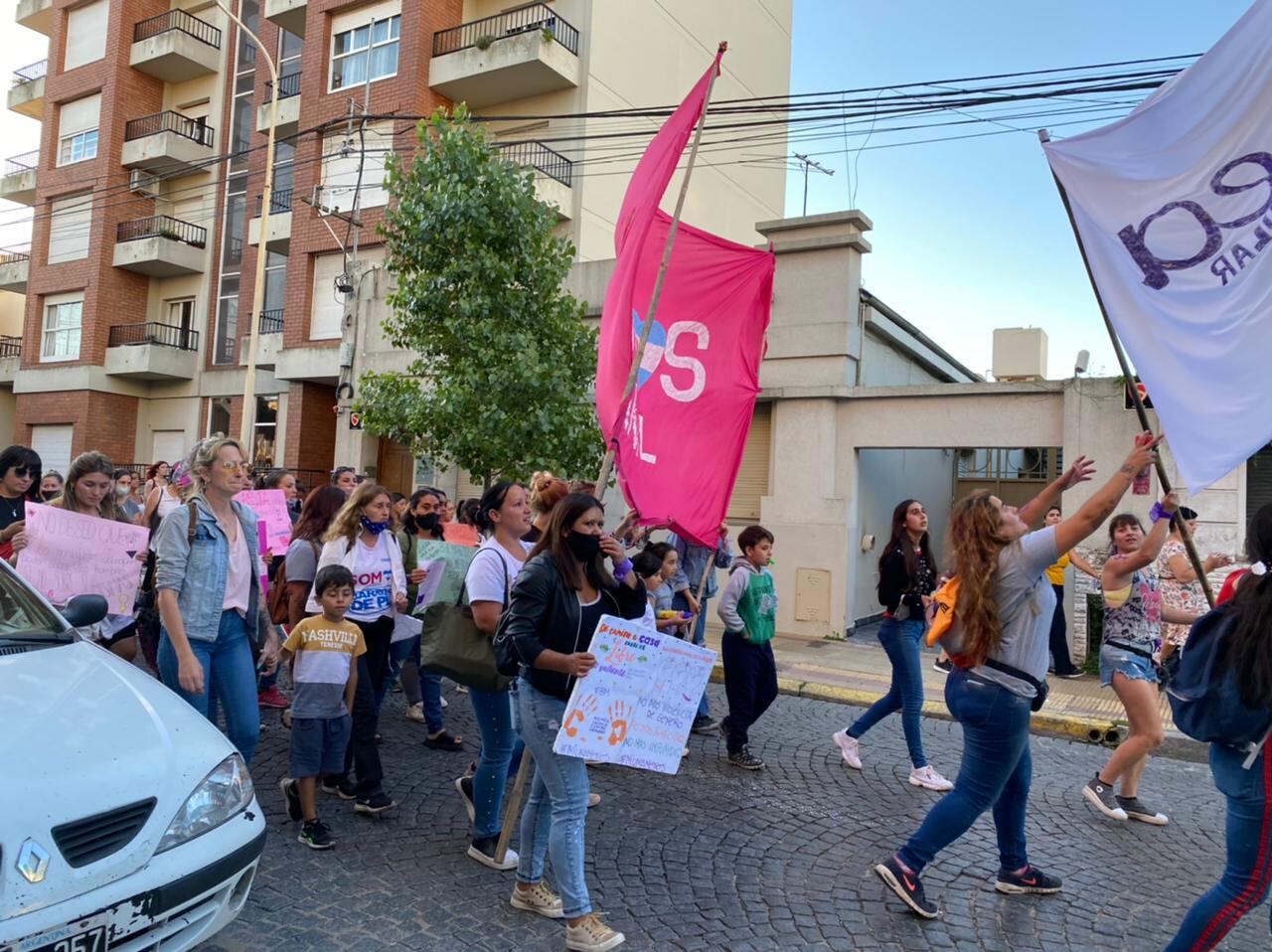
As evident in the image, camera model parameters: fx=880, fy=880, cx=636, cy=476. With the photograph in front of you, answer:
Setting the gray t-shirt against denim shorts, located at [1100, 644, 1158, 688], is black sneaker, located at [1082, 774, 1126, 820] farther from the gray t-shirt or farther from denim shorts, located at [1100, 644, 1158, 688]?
the gray t-shirt

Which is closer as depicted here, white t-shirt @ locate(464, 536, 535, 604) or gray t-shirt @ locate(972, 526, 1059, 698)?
gray t-shirt @ locate(972, 526, 1059, 698)

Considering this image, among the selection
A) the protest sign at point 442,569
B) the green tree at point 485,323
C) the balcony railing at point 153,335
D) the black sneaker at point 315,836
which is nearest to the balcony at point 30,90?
the balcony railing at point 153,335

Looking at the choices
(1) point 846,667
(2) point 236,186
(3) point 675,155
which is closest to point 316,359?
(2) point 236,186

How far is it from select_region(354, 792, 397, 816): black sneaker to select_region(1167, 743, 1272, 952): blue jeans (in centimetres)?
369

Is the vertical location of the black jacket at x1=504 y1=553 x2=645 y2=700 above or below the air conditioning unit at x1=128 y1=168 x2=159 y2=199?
below

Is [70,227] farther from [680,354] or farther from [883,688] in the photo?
[883,688]

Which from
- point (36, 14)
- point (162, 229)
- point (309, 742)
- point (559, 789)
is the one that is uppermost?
point (36, 14)

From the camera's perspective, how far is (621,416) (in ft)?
13.8

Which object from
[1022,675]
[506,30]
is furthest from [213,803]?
[506,30]

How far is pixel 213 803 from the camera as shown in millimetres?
2918

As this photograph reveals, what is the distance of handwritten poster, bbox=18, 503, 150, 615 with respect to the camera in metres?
4.81

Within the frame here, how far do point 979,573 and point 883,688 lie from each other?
5.38 metres

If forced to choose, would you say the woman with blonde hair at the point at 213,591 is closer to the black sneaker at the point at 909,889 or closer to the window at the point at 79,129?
the black sneaker at the point at 909,889

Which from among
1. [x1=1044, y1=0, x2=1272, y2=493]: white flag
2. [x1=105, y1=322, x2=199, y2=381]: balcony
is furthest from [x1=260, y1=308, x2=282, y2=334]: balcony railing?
[x1=1044, y1=0, x2=1272, y2=493]: white flag
